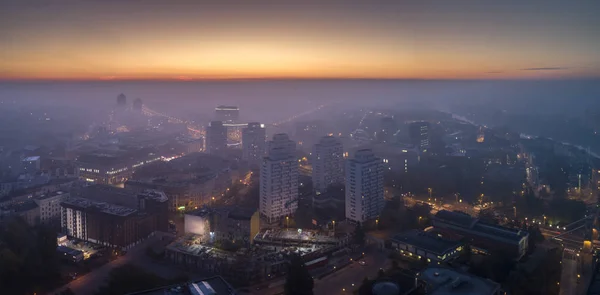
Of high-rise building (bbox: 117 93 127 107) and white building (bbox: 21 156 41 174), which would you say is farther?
high-rise building (bbox: 117 93 127 107)

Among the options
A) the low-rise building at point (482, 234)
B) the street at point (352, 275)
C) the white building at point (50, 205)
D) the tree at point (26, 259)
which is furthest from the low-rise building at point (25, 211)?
the low-rise building at point (482, 234)

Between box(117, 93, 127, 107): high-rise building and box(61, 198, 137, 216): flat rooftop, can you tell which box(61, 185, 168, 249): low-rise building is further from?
box(117, 93, 127, 107): high-rise building

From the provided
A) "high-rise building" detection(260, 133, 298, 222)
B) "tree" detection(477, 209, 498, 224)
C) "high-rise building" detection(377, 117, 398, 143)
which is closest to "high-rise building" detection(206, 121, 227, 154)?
"high-rise building" detection(377, 117, 398, 143)

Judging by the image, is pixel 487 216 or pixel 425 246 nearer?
pixel 425 246

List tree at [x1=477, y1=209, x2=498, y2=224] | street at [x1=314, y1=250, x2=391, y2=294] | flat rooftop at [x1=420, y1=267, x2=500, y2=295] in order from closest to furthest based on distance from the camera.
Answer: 1. flat rooftop at [x1=420, y1=267, x2=500, y2=295]
2. street at [x1=314, y1=250, x2=391, y2=294]
3. tree at [x1=477, y1=209, x2=498, y2=224]

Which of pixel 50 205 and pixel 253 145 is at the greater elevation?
pixel 253 145

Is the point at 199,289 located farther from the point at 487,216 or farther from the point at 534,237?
the point at 487,216

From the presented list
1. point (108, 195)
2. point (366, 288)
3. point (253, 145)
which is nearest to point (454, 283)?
point (366, 288)
